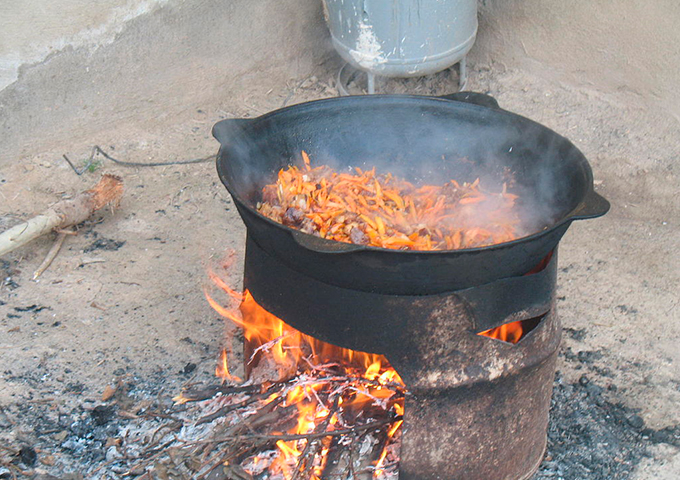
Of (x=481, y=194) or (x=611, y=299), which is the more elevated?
(x=481, y=194)

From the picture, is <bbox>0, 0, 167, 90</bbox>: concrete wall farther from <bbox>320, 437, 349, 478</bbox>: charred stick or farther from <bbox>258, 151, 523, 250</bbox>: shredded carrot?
<bbox>320, 437, 349, 478</bbox>: charred stick

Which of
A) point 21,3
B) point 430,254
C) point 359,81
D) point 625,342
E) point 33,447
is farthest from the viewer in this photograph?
point 359,81

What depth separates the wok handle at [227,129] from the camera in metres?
2.44

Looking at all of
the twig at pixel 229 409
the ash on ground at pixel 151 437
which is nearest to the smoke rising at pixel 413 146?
the twig at pixel 229 409

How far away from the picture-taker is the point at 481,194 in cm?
257

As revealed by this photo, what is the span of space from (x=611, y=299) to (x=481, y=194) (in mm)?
1662

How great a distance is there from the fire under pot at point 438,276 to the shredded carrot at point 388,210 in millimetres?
113

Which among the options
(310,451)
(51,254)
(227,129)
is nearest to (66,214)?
Answer: (51,254)

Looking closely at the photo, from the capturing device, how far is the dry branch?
392 centimetres

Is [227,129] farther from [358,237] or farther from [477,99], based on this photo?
[477,99]

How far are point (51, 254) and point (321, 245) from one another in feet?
8.94

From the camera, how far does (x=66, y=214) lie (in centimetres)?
413

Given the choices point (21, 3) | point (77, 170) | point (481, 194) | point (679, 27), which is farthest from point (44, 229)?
point (679, 27)

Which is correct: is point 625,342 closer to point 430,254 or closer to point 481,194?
point 481,194
